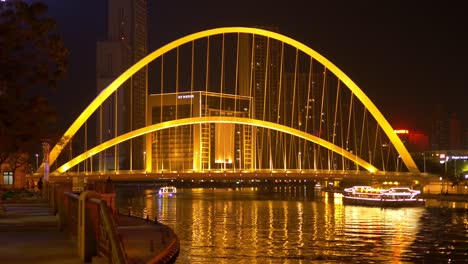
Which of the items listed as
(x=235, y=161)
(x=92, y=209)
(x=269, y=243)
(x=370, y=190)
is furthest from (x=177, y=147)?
(x=92, y=209)

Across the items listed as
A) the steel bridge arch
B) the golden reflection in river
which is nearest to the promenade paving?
the golden reflection in river

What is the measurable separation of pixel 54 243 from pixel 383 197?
2654 inches

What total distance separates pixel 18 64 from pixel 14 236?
26.3ft

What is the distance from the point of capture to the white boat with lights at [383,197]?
265 feet

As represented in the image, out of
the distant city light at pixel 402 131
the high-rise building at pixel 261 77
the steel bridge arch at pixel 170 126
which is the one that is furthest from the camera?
the distant city light at pixel 402 131

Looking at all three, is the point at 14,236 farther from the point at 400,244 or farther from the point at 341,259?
the point at 400,244

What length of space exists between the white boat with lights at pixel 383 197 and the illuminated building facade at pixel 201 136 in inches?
589

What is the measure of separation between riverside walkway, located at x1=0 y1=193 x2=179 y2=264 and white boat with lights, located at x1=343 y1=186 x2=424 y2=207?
52687mm

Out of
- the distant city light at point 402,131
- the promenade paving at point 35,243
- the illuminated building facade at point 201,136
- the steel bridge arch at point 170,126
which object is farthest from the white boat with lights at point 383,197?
the distant city light at point 402,131

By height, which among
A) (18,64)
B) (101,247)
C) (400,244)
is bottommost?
(400,244)

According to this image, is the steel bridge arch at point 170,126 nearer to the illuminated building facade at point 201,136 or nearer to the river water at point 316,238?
the illuminated building facade at point 201,136

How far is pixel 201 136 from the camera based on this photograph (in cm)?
10194

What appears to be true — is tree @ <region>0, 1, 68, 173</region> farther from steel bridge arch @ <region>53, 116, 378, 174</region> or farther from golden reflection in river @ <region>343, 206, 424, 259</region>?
steel bridge arch @ <region>53, 116, 378, 174</region>

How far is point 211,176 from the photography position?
72.2 metres
